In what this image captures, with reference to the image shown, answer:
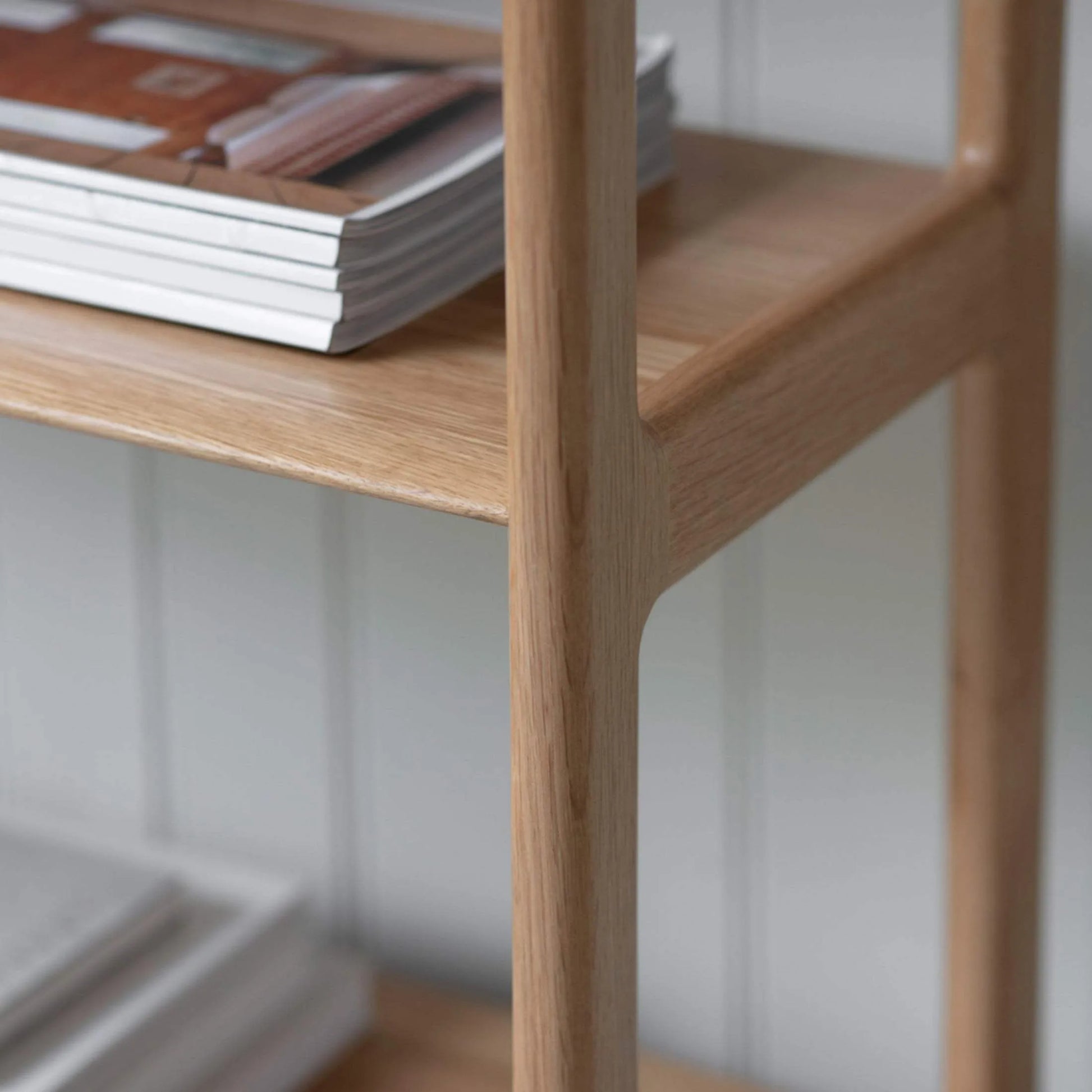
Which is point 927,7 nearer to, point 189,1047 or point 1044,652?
point 1044,652

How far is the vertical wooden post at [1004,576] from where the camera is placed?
2.12ft

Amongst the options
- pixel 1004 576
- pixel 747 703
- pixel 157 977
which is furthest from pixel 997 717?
pixel 157 977

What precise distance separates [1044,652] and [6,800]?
2.10 feet

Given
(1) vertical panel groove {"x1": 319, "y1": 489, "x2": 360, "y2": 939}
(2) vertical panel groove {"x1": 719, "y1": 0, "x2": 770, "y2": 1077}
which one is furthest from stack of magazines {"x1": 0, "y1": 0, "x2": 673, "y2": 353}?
(1) vertical panel groove {"x1": 319, "y1": 489, "x2": 360, "y2": 939}

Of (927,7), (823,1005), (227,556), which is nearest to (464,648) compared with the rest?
(227,556)

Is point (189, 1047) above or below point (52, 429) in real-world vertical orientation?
below

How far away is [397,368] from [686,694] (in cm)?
38

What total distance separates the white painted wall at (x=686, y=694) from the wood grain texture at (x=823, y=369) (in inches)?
5.2

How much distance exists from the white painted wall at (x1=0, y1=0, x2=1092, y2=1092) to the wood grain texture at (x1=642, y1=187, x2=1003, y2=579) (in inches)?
5.2

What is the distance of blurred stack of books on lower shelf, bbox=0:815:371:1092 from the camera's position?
81 centimetres

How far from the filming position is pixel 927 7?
0.73 m

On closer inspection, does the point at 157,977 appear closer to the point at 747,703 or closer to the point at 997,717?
the point at 747,703

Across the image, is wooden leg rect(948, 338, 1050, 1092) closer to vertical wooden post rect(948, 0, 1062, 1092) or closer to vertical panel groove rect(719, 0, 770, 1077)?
vertical wooden post rect(948, 0, 1062, 1092)

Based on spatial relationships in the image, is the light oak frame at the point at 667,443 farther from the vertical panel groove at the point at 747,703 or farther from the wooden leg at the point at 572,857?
the vertical panel groove at the point at 747,703
